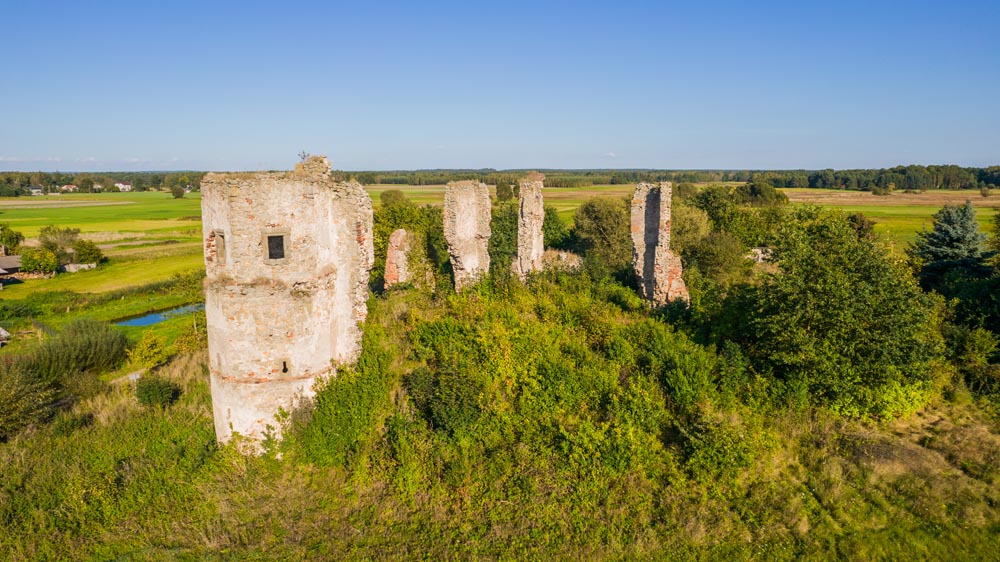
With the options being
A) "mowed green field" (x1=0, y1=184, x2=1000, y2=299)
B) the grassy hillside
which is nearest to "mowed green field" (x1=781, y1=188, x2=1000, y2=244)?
"mowed green field" (x1=0, y1=184, x2=1000, y2=299)

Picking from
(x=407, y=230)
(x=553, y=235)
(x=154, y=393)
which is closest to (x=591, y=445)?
(x=154, y=393)

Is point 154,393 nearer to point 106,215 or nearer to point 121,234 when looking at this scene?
point 121,234

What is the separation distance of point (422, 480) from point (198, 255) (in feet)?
155

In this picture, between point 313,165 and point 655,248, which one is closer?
point 313,165

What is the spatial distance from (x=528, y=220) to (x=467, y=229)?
2.27 meters

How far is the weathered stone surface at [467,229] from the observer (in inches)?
630

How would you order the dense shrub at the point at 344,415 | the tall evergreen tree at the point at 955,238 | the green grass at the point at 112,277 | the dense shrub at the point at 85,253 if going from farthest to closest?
the dense shrub at the point at 85,253 < the green grass at the point at 112,277 < the tall evergreen tree at the point at 955,238 < the dense shrub at the point at 344,415

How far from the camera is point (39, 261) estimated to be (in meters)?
39.4

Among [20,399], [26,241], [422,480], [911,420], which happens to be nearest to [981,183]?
[911,420]

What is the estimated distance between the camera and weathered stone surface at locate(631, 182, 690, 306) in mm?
15164

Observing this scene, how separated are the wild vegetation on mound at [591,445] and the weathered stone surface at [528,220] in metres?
4.50

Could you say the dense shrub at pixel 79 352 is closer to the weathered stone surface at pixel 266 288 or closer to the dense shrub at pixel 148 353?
the dense shrub at pixel 148 353

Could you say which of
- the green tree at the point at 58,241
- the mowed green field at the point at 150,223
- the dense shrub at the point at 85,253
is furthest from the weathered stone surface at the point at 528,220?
the green tree at the point at 58,241

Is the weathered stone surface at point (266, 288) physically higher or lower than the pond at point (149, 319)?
higher
